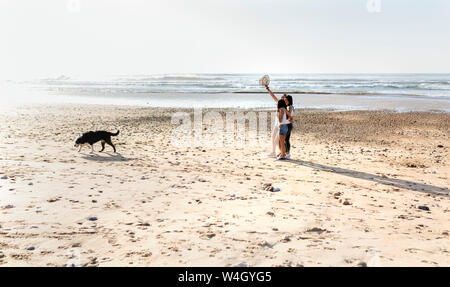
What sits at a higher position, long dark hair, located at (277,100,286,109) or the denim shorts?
long dark hair, located at (277,100,286,109)

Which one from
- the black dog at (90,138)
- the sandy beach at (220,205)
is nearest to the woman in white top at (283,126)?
the sandy beach at (220,205)

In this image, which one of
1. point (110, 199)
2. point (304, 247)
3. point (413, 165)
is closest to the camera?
point (304, 247)

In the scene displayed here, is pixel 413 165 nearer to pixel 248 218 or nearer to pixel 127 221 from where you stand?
pixel 248 218

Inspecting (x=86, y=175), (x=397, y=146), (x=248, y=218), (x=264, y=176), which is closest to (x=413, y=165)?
(x=397, y=146)

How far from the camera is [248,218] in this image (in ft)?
18.4

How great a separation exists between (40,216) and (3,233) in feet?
2.24

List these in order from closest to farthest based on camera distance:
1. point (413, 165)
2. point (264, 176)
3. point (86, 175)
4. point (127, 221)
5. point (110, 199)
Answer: point (127, 221) → point (110, 199) → point (86, 175) → point (264, 176) → point (413, 165)

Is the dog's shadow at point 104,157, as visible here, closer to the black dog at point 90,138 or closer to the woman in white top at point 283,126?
the black dog at point 90,138

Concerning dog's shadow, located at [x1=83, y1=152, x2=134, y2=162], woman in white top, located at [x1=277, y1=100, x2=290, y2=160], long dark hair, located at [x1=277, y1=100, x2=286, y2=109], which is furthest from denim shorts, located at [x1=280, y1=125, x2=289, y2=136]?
dog's shadow, located at [x1=83, y1=152, x2=134, y2=162]

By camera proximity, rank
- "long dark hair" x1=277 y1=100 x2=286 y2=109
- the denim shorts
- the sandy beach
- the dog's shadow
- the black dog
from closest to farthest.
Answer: the sandy beach < the dog's shadow < "long dark hair" x1=277 y1=100 x2=286 y2=109 < the denim shorts < the black dog

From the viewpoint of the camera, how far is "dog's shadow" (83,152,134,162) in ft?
32.1

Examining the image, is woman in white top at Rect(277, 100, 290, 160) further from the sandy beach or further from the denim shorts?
the sandy beach

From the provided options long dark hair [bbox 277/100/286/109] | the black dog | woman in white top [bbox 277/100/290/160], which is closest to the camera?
long dark hair [bbox 277/100/286/109]

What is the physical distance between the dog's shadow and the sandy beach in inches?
1.2
